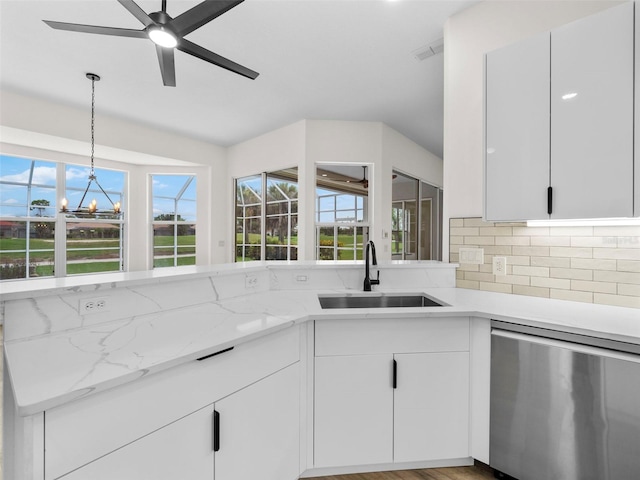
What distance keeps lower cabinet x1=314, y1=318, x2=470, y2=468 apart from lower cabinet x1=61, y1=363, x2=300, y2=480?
18 centimetres

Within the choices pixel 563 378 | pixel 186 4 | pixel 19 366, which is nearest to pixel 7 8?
pixel 186 4

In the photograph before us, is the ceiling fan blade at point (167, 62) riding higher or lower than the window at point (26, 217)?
higher

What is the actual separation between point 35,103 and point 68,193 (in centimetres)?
182

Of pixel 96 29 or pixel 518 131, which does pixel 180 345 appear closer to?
pixel 518 131

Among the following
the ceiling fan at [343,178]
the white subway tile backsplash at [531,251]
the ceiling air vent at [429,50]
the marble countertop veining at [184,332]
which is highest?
the ceiling air vent at [429,50]

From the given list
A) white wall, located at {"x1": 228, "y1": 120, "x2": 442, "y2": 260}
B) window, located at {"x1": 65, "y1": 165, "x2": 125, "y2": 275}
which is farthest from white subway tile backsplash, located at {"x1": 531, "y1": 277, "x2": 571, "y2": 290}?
window, located at {"x1": 65, "y1": 165, "x2": 125, "y2": 275}

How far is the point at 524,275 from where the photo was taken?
1829mm

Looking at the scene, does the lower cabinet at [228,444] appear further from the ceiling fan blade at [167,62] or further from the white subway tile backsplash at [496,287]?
the ceiling fan blade at [167,62]

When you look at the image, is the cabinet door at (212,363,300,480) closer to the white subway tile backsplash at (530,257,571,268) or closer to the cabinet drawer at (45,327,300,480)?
the cabinet drawer at (45,327,300,480)

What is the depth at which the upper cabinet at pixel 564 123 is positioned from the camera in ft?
4.16

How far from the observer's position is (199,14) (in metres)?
1.76

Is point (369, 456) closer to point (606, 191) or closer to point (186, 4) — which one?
point (606, 191)

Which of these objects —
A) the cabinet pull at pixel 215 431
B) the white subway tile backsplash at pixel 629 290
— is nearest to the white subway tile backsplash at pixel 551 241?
the white subway tile backsplash at pixel 629 290

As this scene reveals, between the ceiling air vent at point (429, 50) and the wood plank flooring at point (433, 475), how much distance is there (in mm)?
3216
